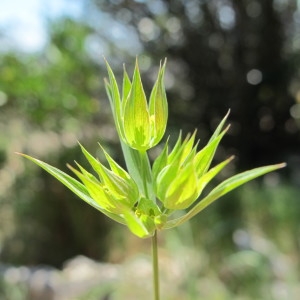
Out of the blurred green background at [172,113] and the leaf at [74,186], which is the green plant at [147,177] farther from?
the blurred green background at [172,113]

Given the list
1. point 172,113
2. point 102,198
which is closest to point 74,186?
point 102,198

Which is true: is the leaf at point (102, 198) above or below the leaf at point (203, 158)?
below

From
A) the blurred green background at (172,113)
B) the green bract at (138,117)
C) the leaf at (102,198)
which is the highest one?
the blurred green background at (172,113)

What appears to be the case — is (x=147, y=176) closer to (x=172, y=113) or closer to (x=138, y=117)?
(x=138, y=117)

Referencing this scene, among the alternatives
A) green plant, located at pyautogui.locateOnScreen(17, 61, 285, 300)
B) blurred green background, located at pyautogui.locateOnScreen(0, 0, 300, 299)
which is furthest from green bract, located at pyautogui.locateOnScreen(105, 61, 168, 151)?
blurred green background, located at pyautogui.locateOnScreen(0, 0, 300, 299)

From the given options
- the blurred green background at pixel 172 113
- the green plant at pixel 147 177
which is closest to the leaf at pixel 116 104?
the green plant at pixel 147 177

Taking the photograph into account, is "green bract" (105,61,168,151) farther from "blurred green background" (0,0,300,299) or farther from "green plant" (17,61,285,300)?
"blurred green background" (0,0,300,299)

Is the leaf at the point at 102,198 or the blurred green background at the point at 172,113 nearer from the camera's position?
the leaf at the point at 102,198
